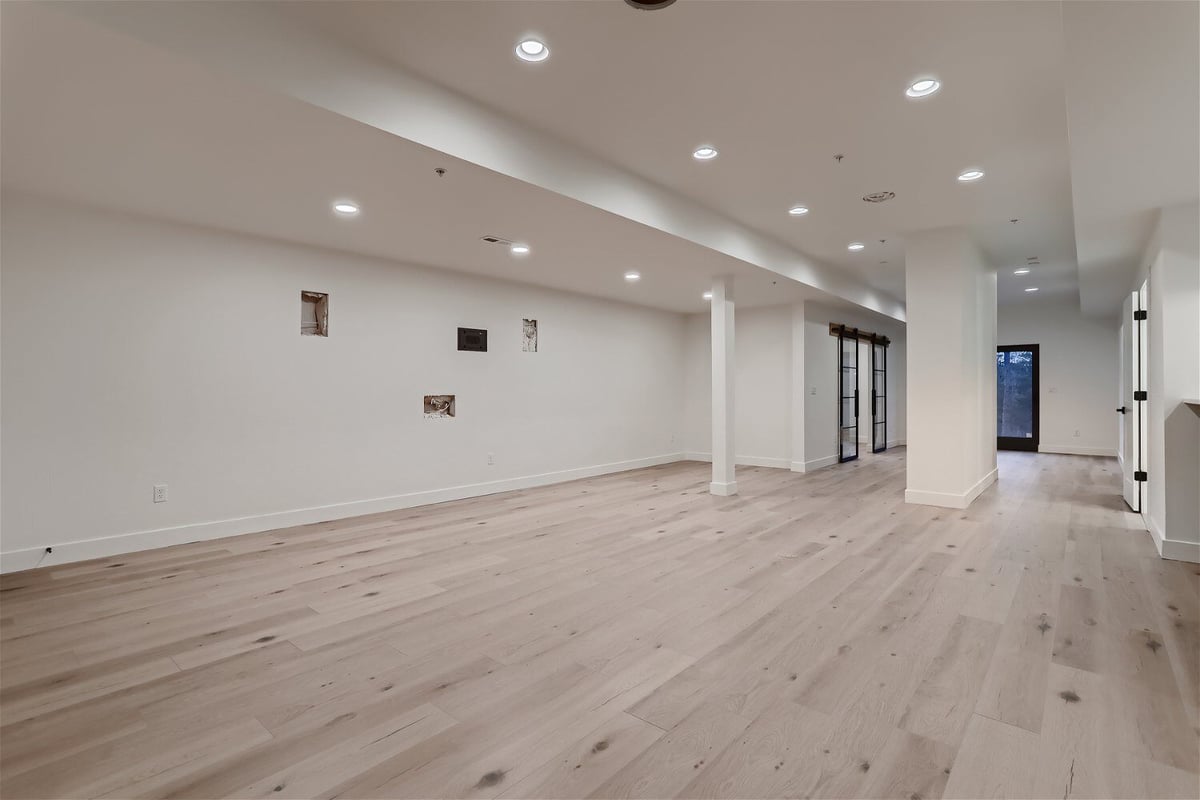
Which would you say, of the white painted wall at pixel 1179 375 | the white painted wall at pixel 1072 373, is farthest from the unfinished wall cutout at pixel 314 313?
the white painted wall at pixel 1072 373

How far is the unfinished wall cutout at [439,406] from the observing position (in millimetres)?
5785

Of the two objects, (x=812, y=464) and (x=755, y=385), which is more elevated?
(x=755, y=385)

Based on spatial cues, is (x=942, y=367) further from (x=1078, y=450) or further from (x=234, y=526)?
(x=1078, y=450)

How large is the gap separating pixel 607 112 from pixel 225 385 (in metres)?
3.55

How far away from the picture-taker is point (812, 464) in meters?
8.23

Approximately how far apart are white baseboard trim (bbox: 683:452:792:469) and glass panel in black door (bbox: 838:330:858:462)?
1311 millimetres

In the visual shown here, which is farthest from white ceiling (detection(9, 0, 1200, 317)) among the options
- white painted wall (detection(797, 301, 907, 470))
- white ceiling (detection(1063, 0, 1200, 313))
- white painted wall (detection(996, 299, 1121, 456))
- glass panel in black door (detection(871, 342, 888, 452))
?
white painted wall (detection(996, 299, 1121, 456))

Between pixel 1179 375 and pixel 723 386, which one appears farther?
pixel 723 386

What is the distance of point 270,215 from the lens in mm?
4105

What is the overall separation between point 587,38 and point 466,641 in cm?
280

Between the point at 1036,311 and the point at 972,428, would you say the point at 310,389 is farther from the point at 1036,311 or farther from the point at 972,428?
the point at 1036,311

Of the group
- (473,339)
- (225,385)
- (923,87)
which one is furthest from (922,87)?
(225,385)

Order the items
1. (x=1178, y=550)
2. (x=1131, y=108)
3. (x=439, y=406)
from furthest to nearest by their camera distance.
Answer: (x=439, y=406)
(x=1178, y=550)
(x=1131, y=108)

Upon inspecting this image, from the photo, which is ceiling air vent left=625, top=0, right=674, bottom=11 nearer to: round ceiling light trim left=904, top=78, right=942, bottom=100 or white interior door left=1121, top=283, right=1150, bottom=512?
round ceiling light trim left=904, top=78, right=942, bottom=100
